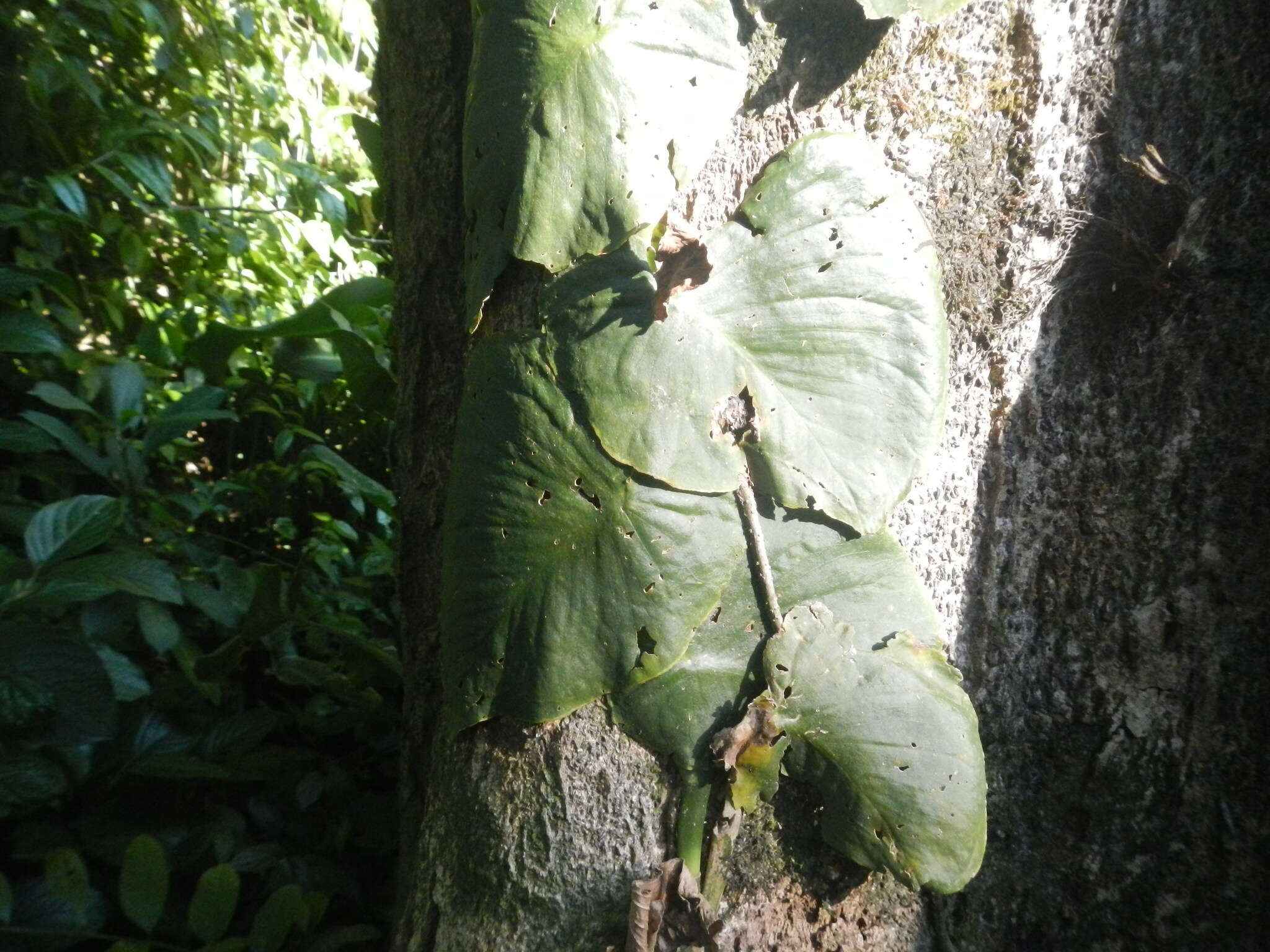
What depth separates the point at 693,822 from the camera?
56 cm

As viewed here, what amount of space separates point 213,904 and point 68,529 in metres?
0.41

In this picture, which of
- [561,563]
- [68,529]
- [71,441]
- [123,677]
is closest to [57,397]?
[71,441]

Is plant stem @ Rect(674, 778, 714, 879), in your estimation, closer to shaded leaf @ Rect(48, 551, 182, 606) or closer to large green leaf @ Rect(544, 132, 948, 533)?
large green leaf @ Rect(544, 132, 948, 533)

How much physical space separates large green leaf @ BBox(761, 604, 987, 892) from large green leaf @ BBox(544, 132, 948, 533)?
10 centimetres

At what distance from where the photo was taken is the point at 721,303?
0.57 m

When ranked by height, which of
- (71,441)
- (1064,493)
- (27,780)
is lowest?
(27,780)

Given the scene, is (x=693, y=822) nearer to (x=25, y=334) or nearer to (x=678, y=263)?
(x=678, y=263)

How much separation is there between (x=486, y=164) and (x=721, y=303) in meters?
0.21

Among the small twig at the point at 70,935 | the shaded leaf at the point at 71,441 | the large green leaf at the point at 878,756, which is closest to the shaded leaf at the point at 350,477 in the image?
the shaded leaf at the point at 71,441

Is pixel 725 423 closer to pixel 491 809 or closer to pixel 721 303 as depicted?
pixel 721 303

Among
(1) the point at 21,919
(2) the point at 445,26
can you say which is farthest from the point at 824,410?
(1) the point at 21,919

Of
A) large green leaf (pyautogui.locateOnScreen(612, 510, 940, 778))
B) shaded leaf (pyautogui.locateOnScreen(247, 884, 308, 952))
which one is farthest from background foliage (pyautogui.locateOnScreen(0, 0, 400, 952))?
large green leaf (pyautogui.locateOnScreen(612, 510, 940, 778))

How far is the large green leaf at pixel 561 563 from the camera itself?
1.80 feet

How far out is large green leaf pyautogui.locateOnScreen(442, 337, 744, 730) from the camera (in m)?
0.55
